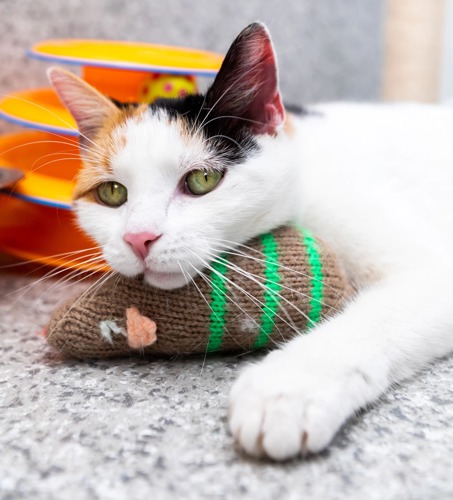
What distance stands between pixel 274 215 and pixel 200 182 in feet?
0.50

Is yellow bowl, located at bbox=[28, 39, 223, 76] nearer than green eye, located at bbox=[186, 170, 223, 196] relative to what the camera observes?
No

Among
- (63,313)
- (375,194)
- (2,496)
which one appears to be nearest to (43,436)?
(2,496)

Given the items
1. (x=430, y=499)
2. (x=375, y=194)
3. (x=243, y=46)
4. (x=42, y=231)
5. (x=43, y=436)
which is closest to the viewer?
(x=430, y=499)

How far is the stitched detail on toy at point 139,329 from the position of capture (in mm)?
909

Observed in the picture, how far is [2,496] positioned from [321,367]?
15.5 inches

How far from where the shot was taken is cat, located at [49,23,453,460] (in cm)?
74

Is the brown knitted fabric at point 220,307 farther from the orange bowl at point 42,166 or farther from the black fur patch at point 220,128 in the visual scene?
the orange bowl at point 42,166

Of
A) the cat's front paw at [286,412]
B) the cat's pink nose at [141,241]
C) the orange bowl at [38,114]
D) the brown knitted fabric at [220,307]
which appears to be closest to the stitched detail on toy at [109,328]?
the brown knitted fabric at [220,307]

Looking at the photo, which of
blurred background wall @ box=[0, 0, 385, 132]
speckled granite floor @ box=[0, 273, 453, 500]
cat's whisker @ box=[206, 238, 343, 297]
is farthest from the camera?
blurred background wall @ box=[0, 0, 385, 132]

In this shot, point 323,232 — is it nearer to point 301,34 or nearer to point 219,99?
point 219,99

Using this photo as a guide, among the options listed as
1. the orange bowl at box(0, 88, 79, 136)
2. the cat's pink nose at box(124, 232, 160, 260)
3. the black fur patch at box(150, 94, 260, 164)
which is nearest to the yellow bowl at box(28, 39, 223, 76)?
the orange bowl at box(0, 88, 79, 136)

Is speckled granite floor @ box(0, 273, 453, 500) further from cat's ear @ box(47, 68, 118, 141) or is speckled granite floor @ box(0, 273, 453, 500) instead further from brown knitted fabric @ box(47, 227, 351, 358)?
cat's ear @ box(47, 68, 118, 141)

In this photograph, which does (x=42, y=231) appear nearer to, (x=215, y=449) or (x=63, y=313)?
(x=63, y=313)

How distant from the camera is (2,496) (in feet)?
2.08
